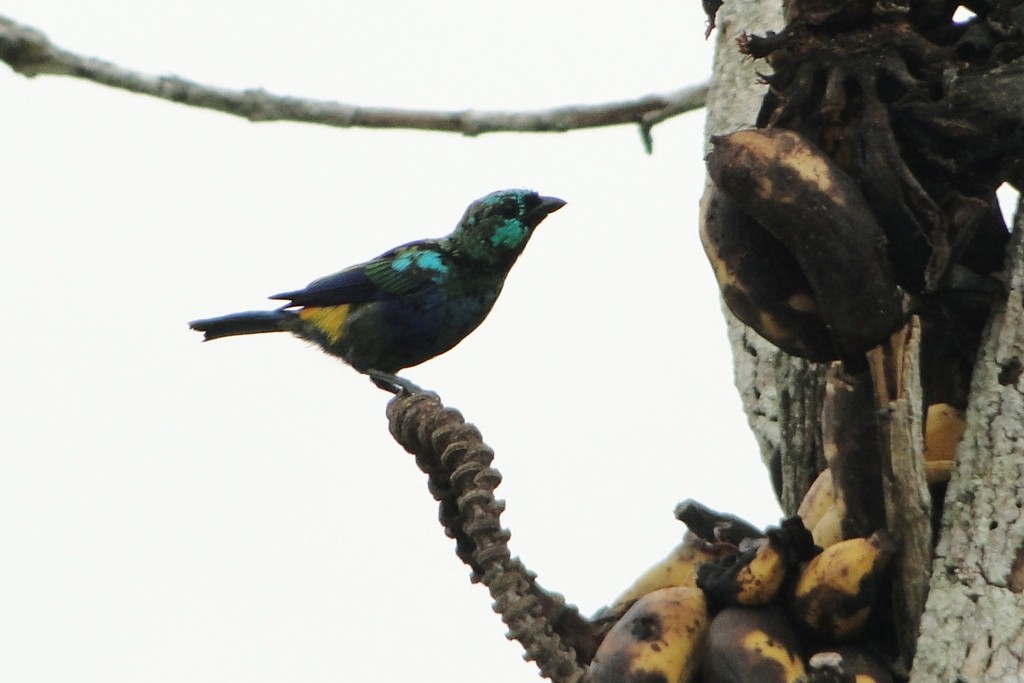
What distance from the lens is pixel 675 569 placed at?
8.91 ft

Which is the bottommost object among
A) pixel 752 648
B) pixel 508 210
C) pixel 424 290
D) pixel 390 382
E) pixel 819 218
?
pixel 752 648

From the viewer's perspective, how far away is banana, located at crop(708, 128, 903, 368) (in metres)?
2.08

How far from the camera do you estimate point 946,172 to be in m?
2.20

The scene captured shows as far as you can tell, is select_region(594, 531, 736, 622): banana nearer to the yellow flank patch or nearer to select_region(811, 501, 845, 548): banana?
select_region(811, 501, 845, 548): banana

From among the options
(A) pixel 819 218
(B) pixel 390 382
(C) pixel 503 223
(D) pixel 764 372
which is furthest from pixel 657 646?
(C) pixel 503 223

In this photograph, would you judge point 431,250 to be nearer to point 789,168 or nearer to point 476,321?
point 476,321

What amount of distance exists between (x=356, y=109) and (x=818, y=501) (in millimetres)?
2581

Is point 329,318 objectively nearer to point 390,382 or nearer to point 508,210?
point 390,382

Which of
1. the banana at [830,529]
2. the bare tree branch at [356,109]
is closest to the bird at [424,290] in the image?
the bare tree branch at [356,109]

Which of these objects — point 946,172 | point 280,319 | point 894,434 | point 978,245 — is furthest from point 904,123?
point 280,319

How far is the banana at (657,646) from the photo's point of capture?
7.31 feet

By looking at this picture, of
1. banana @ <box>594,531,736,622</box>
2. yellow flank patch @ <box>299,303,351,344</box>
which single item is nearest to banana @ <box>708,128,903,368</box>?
banana @ <box>594,531,736,622</box>

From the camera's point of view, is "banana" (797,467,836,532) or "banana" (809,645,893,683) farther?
"banana" (797,467,836,532)

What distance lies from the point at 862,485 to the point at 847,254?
433 millimetres
